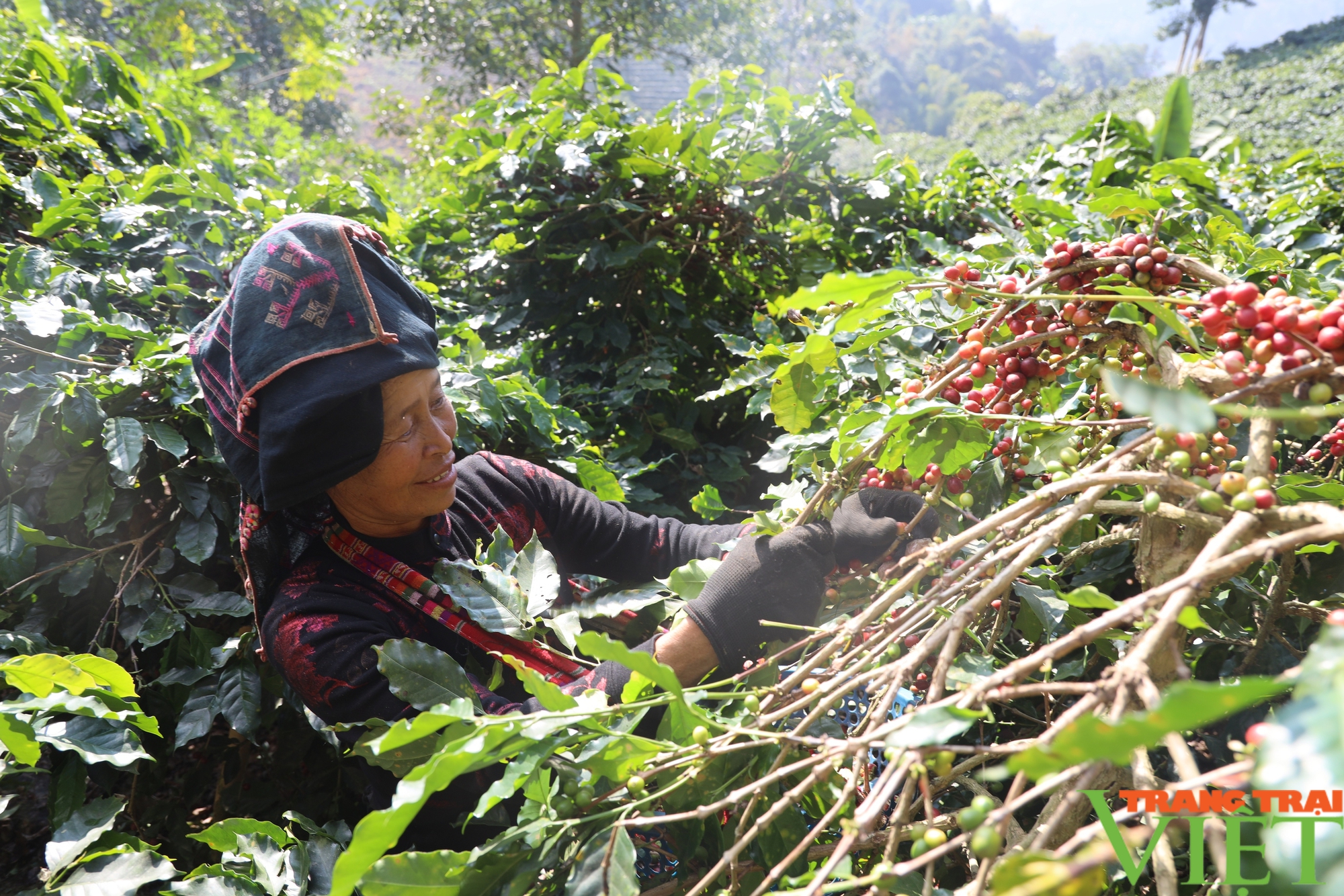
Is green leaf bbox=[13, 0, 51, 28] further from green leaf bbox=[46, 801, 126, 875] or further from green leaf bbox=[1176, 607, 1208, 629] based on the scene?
green leaf bbox=[1176, 607, 1208, 629]

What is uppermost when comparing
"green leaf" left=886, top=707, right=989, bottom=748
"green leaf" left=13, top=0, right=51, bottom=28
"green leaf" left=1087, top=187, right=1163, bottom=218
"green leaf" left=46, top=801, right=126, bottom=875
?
"green leaf" left=13, top=0, right=51, bottom=28

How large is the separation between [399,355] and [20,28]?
353cm

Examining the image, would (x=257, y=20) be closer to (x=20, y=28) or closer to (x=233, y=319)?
(x=20, y=28)

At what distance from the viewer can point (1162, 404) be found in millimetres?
454

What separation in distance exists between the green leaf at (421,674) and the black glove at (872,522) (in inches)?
27.5

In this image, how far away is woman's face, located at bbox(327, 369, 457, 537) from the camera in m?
1.44

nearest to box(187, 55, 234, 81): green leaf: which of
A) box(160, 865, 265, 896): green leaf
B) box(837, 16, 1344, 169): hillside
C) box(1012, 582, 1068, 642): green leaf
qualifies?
box(160, 865, 265, 896): green leaf

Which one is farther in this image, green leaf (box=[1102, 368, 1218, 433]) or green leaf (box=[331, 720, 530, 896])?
green leaf (box=[331, 720, 530, 896])

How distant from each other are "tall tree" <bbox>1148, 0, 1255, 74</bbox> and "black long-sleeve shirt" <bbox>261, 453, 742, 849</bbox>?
1393 inches

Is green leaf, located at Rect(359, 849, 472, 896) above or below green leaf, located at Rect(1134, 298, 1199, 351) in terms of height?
below

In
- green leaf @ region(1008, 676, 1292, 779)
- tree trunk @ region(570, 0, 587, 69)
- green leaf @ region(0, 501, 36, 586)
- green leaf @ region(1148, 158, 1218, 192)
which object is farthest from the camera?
tree trunk @ region(570, 0, 587, 69)

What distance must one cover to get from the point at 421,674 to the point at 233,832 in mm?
495

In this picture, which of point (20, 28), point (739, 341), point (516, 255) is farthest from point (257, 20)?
point (739, 341)

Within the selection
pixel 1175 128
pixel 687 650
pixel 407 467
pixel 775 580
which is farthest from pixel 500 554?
pixel 1175 128
